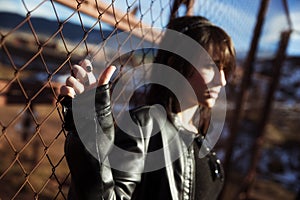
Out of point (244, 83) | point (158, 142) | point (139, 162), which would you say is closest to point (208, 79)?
point (158, 142)

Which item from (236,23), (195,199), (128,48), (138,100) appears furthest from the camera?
(236,23)

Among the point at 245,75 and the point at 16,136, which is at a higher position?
the point at 245,75

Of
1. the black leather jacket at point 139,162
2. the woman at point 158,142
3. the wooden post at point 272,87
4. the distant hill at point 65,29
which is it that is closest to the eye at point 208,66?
the woman at point 158,142

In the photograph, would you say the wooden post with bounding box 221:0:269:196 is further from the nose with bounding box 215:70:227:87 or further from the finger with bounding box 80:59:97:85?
the finger with bounding box 80:59:97:85

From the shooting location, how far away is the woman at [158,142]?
80cm

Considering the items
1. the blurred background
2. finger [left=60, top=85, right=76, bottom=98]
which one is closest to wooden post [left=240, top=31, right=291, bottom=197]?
the blurred background

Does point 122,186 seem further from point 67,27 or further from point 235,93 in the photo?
point 235,93

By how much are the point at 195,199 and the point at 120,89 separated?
1.64 feet

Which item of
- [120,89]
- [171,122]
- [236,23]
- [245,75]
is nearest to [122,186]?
A: [171,122]

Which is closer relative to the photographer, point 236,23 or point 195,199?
point 195,199

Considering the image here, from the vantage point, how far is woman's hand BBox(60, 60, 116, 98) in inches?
30.4

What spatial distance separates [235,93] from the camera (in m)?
3.10

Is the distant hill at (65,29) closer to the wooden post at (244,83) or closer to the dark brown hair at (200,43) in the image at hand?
the dark brown hair at (200,43)

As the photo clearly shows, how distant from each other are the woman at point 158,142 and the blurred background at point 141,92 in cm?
10
